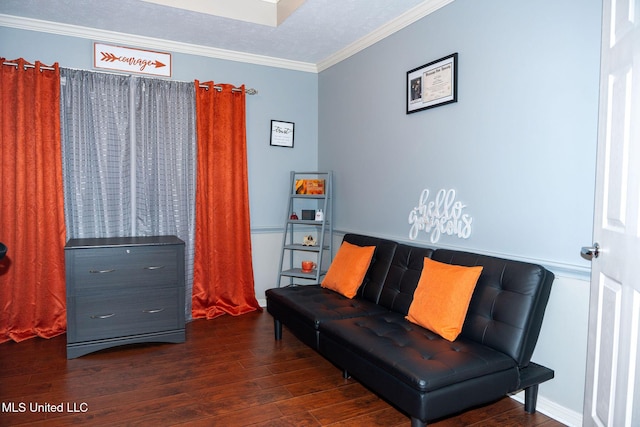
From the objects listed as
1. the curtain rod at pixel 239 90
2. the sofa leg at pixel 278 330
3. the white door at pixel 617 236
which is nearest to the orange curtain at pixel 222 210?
the curtain rod at pixel 239 90

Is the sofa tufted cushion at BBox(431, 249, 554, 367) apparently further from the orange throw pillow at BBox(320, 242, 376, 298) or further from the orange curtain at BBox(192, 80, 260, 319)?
the orange curtain at BBox(192, 80, 260, 319)

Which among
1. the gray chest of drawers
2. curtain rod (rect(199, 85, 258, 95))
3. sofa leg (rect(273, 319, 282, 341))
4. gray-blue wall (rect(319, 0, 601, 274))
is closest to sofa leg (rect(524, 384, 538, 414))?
gray-blue wall (rect(319, 0, 601, 274))

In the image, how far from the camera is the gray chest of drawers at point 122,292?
2963 mm

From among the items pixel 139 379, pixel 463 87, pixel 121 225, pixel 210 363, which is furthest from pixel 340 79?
pixel 139 379

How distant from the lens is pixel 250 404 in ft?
7.63

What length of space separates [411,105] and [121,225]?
2.55m

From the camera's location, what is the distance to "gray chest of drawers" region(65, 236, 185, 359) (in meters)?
2.96

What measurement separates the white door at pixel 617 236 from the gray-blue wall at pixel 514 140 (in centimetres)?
44

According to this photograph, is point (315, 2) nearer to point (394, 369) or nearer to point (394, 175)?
point (394, 175)

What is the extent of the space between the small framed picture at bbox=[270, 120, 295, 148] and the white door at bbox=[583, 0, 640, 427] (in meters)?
3.06

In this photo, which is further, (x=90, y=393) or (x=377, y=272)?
(x=377, y=272)

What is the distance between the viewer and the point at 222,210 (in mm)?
3947

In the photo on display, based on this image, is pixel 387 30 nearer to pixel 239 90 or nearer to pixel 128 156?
pixel 239 90

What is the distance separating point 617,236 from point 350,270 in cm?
193
